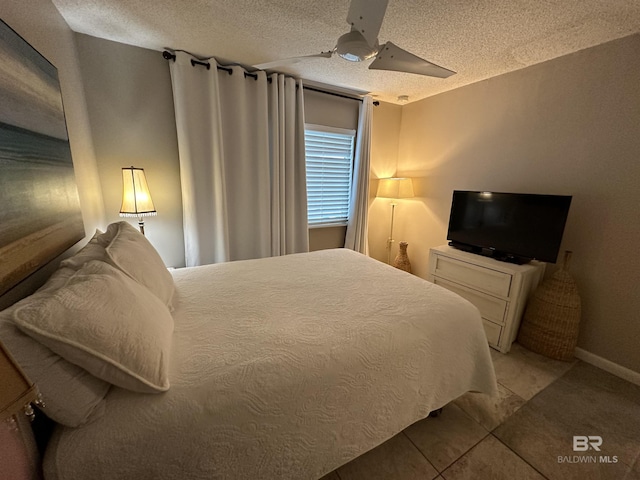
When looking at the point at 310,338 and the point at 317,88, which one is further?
the point at 317,88

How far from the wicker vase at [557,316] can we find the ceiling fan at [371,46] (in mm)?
1815

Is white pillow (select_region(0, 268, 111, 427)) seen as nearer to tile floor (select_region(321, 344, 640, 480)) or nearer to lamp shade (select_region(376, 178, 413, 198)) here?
tile floor (select_region(321, 344, 640, 480))

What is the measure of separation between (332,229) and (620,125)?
2.64m

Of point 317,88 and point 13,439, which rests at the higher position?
point 317,88

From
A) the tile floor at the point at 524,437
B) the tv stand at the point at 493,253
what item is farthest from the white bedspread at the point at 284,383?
the tv stand at the point at 493,253

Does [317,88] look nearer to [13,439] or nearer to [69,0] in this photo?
[69,0]

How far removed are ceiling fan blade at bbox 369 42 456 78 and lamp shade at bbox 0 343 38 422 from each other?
184 cm

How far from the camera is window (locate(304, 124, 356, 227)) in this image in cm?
303

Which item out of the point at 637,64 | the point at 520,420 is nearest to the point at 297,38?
the point at 637,64

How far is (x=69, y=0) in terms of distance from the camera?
1.52 m

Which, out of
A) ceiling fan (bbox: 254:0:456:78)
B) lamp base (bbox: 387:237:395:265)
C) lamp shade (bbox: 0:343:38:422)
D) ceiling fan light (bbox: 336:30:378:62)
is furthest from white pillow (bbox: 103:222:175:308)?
lamp base (bbox: 387:237:395:265)

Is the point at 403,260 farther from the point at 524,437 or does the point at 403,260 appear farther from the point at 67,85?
the point at 67,85

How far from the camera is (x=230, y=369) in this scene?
2.95 feet

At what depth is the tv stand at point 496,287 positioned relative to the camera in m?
2.04
